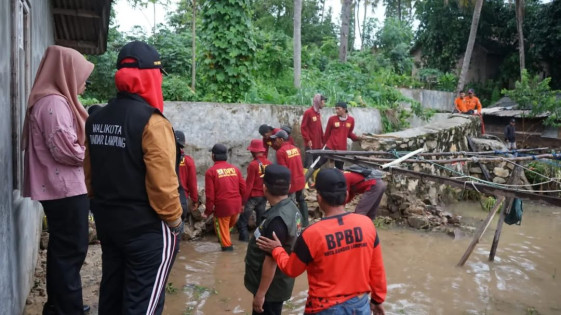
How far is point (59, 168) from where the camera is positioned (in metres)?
3.49

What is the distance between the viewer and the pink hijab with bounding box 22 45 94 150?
353 centimetres

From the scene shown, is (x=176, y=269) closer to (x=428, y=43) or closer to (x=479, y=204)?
(x=479, y=204)

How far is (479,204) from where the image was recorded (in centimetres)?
1232

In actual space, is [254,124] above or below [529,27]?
below

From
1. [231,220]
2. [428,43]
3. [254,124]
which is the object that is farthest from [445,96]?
[231,220]

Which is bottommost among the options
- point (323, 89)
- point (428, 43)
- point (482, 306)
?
point (482, 306)

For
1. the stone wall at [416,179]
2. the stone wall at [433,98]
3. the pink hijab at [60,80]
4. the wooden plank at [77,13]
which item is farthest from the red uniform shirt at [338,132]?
the stone wall at [433,98]

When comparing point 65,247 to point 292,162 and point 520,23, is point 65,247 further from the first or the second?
point 520,23

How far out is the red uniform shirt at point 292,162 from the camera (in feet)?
24.7

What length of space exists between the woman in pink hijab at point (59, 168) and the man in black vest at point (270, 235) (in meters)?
1.26

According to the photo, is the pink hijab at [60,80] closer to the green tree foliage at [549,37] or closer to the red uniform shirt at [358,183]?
the red uniform shirt at [358,183]

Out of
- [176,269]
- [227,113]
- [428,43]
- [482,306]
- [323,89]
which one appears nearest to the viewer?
[482,306]

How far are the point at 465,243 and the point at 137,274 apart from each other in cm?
698

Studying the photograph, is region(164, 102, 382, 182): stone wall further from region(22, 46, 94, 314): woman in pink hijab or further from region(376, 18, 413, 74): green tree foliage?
region(376, 18, 413, 74): green tree foliage
